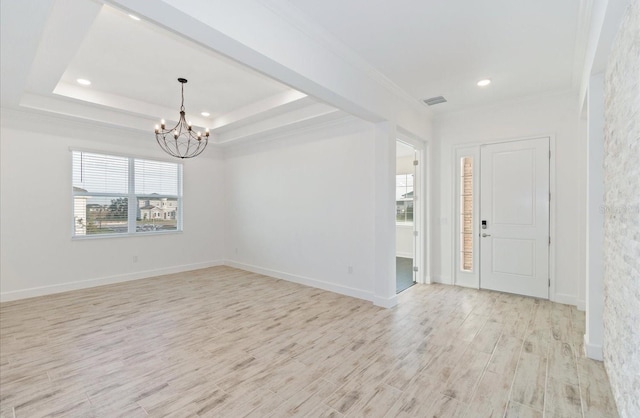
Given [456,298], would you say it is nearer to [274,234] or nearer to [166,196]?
[274,234]

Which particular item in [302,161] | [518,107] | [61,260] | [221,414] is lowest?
[221,414]

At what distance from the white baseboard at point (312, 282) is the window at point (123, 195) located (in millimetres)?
1838

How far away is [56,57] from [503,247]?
6.28 metres

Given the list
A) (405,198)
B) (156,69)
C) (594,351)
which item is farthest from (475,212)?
(156,69)

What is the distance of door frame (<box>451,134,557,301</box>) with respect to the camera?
422 cm

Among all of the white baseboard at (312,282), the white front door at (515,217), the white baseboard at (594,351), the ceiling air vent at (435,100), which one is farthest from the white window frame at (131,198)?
the white baseboard at (594,351)

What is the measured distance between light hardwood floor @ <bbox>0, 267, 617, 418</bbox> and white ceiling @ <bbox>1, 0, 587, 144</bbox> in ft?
8.64

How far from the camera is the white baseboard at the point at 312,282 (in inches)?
177

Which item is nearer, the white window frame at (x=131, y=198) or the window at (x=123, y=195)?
the white window frame at (x=131, y=198)

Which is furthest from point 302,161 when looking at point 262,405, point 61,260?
point 61,260

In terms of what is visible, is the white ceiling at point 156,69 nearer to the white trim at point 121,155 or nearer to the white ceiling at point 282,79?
the white ceiling at point 282,79

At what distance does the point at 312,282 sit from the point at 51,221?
4.33m

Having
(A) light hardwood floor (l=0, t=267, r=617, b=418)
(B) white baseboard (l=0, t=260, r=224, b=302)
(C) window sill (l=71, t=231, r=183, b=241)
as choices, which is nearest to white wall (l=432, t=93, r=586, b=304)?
(A) light hardwood floor (l=0, t=267, r=617, b=418)

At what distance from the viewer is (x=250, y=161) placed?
20.9 feet
